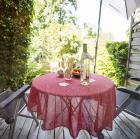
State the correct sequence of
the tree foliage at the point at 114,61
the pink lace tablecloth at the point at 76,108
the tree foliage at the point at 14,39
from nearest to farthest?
the pink lace tablecloth at the point at 76,108, the tree foliage at the point at 14,39, the tree foliage at the point at 114,61

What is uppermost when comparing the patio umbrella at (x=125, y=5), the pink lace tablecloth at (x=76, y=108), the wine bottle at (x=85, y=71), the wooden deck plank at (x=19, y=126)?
the patio umbrella at (x=125, y=5)

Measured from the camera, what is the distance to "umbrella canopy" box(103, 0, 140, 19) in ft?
11.9

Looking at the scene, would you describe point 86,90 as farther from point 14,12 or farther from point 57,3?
point 57,3

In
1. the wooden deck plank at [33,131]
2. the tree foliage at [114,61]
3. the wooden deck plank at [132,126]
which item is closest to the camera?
the wooden deck plank at [33,131]

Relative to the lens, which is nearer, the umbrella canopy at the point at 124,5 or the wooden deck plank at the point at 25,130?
the wooden deck plank at the point at 25,130

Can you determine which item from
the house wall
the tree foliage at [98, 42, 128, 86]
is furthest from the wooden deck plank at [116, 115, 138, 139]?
the tree foliage at [98, 42, 128, 86]

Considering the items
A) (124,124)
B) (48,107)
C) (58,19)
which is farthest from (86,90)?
(58,19)

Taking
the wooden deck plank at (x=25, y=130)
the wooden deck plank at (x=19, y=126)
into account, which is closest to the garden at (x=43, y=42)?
the wooden deck plank at (x=19, y=126)

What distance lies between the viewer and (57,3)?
6910mm

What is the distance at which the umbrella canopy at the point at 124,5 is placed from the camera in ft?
11.9

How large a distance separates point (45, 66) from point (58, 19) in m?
1.55

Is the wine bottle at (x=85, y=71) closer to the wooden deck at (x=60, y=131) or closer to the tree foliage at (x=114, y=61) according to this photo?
the wooden deck at (x=60, y=131)

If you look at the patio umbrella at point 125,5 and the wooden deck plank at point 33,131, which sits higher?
the patio umbrella at point 125,5

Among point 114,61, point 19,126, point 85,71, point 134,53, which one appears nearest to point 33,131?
point 19,126
